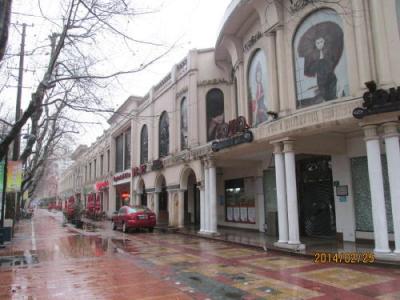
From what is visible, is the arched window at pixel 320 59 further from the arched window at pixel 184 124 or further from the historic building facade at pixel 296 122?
the arched window at pixel 184 124

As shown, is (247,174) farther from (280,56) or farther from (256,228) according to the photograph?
(280,56)

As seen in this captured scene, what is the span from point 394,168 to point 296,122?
3360mm

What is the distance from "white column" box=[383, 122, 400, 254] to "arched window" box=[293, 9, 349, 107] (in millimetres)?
1943

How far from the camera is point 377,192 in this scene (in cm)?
1008

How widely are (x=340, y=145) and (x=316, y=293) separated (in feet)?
25.6

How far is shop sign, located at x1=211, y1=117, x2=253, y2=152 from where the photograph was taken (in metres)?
14.4

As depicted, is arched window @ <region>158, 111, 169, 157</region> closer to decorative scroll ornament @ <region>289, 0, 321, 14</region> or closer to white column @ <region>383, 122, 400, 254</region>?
decorative scroll ornament @ <region>289, 0, 321, 14</region>

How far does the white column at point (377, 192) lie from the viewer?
9938 millimetres

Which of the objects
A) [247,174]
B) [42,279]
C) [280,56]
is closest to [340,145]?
[280,56]

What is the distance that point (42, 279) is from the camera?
897 centimetres

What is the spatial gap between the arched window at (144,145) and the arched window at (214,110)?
387 inches

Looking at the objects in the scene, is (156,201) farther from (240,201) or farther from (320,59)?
(320,59)
